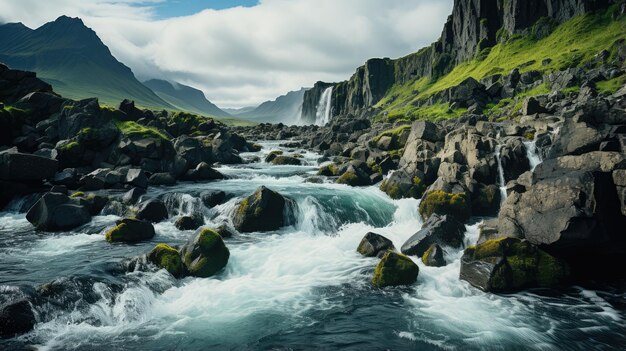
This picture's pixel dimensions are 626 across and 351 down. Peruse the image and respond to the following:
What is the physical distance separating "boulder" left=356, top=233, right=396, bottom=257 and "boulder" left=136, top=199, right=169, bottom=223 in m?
16.9

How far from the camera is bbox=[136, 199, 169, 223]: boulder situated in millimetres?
29641

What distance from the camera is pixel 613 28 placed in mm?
126875

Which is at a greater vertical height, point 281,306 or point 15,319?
point 15,319

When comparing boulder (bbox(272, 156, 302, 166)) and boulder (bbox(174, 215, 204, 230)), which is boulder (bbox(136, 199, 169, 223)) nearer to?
boulder (bbox(174, 215, 204, 230))

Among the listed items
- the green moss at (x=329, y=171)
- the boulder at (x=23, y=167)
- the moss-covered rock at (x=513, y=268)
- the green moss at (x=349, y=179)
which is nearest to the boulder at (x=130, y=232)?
the boulder at (x=23, y=167)

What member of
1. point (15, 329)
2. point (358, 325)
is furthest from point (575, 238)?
point (15, 329)


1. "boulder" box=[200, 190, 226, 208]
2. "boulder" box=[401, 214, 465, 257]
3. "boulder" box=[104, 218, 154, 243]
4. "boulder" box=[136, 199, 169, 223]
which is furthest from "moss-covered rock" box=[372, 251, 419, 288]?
"boulder" box=[136, 199, 169, 223]

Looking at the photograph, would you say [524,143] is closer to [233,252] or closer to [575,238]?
[575,238]

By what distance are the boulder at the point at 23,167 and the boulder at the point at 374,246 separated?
31333 millimetres

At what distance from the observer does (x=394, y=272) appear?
18.7 m

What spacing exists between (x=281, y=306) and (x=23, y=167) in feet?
101

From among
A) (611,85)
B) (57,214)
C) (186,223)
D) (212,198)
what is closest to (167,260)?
(186,223)

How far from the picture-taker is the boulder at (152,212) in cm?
2964

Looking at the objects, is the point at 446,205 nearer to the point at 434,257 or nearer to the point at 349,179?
the point at 434,257
